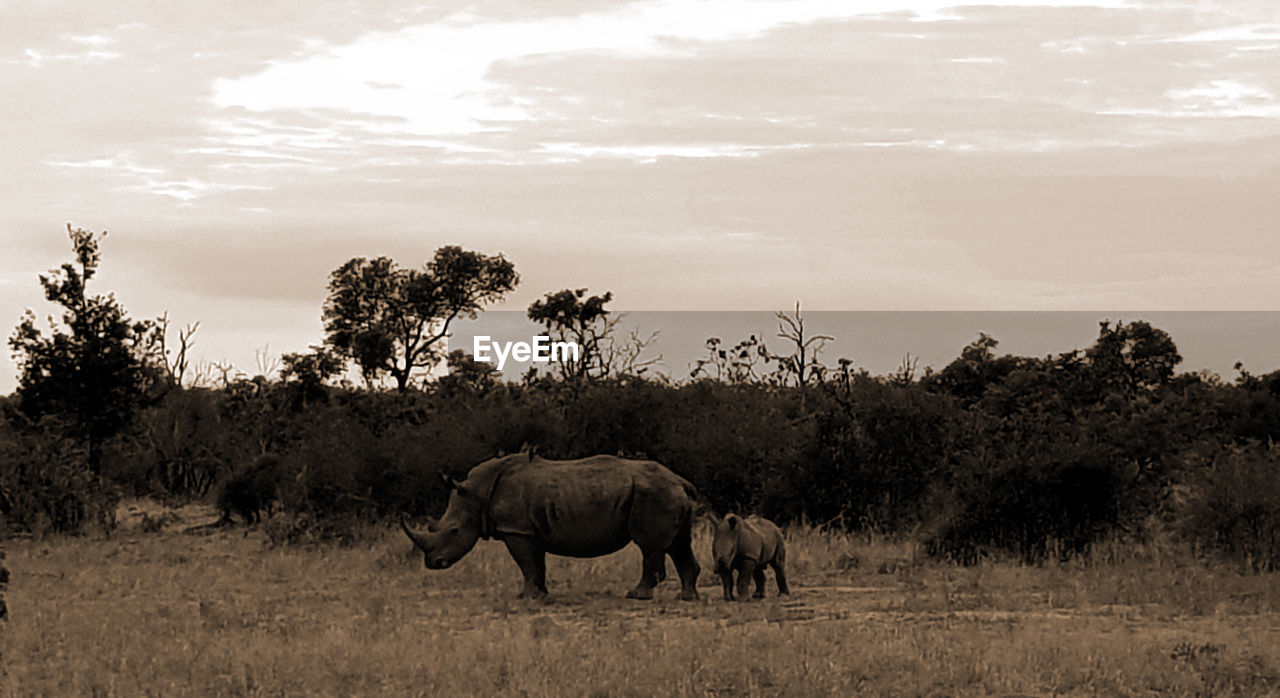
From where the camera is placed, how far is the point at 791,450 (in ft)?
70.2

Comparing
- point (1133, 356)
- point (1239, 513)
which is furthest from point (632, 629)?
point (1133, 356)

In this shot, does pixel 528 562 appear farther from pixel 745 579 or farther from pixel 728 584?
pixel 745 579

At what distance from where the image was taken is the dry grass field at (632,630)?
10625mm

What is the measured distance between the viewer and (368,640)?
486 inches

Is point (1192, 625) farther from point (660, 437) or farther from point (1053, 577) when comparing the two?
point (660, 437)

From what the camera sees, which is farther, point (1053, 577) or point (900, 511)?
point (900, 511)

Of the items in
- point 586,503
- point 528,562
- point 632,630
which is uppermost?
point 586,503

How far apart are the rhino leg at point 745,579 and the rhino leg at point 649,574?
88 centimetres

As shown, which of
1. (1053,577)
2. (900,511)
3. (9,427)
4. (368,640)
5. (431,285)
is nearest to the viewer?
(368,640)

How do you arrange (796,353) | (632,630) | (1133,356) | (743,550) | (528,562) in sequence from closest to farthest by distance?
(632,630) < (743,550) < (528,562) < (796,353) < (1133,356)

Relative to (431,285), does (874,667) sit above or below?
below

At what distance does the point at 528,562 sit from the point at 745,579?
2.25 metres

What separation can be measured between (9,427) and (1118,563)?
2172cm

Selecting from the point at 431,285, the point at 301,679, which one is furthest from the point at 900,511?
the point at 431,285
